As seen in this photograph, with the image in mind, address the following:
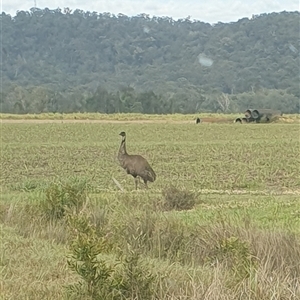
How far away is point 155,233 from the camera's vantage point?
10.6 metres

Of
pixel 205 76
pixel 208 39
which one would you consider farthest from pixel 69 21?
pixel 205 76

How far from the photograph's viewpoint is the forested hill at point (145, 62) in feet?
273

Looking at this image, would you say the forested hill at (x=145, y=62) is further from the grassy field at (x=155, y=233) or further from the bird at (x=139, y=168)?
the bird at (x=139, y=168)

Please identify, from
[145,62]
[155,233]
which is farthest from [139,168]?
[145,62]

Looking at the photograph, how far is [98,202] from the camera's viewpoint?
13305 millimetres

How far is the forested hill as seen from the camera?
3278 inches

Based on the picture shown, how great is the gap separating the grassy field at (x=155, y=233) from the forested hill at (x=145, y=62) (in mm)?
54786

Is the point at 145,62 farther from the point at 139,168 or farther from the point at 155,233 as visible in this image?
the point at 155,233

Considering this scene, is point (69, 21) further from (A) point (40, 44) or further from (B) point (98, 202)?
(B) point (98, 202)

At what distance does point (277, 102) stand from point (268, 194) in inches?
2698

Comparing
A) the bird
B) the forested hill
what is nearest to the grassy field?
the bird

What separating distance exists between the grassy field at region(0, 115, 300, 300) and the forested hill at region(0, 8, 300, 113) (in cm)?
5479

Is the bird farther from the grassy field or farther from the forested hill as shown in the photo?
the forested hill

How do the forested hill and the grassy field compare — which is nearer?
the grassy field
